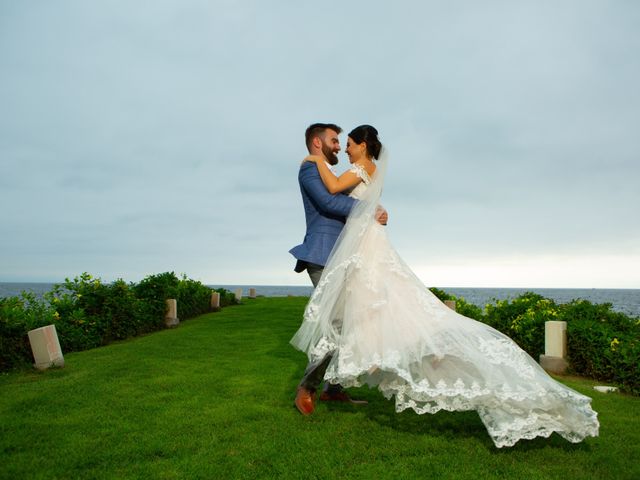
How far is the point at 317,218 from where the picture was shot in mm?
5734

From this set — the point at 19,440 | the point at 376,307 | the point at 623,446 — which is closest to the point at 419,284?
the point at 376,307

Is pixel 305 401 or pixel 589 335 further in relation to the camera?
pixel 589 335

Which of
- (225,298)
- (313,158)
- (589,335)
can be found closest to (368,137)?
(313,158)

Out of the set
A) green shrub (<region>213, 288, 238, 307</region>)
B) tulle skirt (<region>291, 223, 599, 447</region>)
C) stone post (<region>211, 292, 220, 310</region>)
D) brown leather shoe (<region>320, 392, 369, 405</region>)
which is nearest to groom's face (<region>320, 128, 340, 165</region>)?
tulle skirt (<region>291, 223, 599, 447</region>)

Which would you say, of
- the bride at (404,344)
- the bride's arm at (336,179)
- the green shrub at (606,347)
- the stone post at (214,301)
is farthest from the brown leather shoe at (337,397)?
the stone post at (214,301)

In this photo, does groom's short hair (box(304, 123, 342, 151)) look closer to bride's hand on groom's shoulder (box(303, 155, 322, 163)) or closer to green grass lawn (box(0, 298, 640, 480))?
bride's hand on groom's shoulder (box(303, 155, 322, 163))

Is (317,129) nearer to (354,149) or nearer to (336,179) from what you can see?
(354,149)

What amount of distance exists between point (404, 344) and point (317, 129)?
2.86 meters

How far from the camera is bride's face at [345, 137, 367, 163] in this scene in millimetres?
5598

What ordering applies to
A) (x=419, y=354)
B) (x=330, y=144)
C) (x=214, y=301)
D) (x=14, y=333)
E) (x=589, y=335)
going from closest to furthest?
(x=419, y=354)
(x=330, y=144)
(x=589, y=335)
(x=14, y=333)
(x=214, y=301)

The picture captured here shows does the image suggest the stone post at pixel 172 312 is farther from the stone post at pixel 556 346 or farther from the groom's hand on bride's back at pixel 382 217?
the groom's hand on bride's back at pixel 382 217

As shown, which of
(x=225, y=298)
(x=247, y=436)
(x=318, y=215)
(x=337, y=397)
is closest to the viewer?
(x=247, y=436)

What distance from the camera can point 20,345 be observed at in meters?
8.92

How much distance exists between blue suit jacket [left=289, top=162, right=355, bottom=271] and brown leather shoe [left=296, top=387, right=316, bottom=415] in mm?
1464
